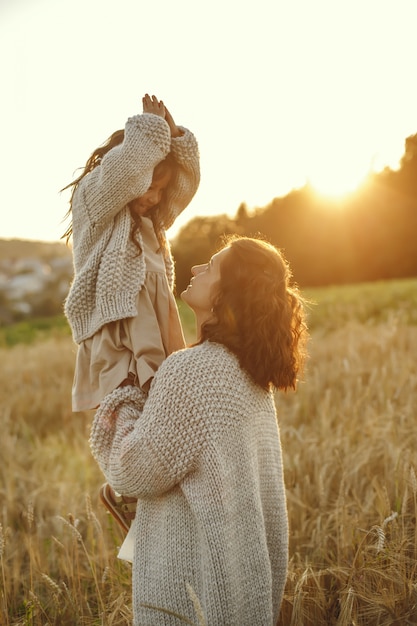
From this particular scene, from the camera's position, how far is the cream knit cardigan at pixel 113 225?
7.48 ft

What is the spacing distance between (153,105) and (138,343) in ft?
3.24

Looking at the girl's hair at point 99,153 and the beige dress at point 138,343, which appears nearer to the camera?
the beige dress at point 138,343

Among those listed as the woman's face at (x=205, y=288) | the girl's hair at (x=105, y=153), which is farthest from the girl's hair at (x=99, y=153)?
the woman's face at (x=205, y=288)

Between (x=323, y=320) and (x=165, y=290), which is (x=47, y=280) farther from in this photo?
(x=165, y=290)

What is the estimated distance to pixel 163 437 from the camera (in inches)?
80.0

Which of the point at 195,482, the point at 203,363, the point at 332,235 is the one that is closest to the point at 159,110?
the point at 203,363

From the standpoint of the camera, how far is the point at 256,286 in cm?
219

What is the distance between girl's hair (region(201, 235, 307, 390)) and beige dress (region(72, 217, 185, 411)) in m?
0.23

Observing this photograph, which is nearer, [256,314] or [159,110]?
[256,314]

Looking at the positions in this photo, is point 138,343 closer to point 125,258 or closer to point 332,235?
point 125,258

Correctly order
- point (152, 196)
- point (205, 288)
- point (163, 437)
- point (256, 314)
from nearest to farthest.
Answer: point (163, 437) → point (256, 314) → point (205, 288) → point (152, 196)

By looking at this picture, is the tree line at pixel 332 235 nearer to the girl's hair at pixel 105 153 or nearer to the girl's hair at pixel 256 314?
the girl's hair at pixel 105 153

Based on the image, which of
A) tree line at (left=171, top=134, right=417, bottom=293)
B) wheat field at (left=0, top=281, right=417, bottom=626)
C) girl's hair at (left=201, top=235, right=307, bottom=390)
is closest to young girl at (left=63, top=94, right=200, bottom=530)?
girl's hair at (left=201, top=235, right=307, bottom=390)

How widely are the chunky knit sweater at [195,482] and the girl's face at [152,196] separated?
0.73 meters
